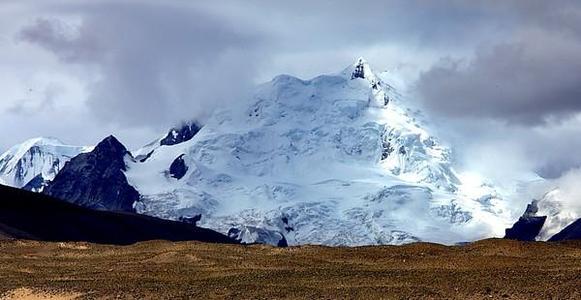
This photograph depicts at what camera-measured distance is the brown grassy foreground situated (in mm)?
52375

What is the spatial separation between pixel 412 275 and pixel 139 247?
98.9 feet

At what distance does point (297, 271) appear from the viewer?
204ft

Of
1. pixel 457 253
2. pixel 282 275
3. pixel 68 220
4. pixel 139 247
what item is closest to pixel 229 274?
pixel 282 275

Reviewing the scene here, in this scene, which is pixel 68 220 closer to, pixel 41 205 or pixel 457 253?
pixel 41 205

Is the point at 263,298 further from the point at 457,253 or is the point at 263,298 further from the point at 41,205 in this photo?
the point at 41,205

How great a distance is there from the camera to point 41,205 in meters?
193

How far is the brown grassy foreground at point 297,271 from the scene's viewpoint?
5238cm

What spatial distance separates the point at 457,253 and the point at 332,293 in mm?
18904

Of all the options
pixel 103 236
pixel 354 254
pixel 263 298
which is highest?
pixel 103 236

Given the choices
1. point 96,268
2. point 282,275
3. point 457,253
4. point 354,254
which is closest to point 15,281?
point 96,268

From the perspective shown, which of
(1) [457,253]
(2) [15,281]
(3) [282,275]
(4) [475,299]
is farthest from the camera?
(1) [457,253]

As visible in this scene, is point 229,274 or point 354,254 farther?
point 354,254

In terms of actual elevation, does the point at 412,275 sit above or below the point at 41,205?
below

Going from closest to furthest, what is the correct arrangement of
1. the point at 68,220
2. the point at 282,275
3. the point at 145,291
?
the point at 145,291
the point at 282,275
the point at 68,220
